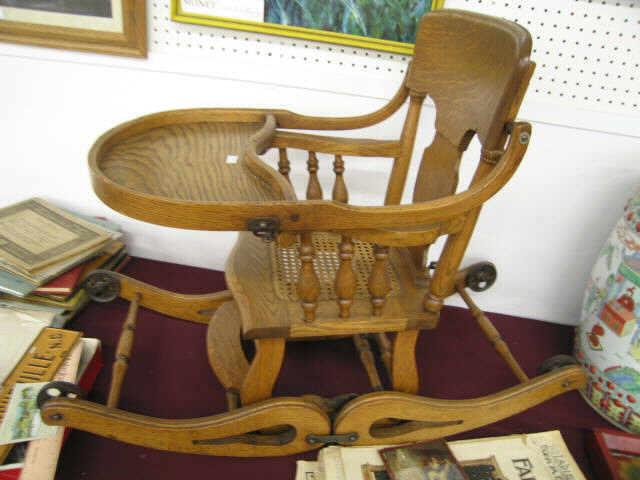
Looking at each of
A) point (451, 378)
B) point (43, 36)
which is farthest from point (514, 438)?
point (43, 36)

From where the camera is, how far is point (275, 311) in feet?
3.22

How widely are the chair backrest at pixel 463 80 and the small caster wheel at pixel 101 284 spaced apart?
0.88m

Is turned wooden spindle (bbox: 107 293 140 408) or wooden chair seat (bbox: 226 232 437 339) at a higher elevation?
wooden chair seat (bbox: 226 232 437 339)

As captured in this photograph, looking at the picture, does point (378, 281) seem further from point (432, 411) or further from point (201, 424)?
point (201, 424)

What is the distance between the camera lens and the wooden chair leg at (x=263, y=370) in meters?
0.98

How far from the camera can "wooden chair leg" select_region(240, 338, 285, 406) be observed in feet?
3.21

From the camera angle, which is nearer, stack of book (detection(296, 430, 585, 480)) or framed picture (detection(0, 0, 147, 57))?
stack of book (detection(296, 430, 585, 480))

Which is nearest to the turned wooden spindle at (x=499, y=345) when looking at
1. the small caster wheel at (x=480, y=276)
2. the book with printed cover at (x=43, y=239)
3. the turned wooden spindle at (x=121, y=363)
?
the small caster wheel at (x=480, y=276)

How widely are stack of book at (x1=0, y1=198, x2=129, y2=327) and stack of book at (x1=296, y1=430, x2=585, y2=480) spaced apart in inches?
32.8

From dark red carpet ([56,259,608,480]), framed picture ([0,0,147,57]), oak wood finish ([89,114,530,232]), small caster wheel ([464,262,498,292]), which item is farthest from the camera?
small caster wheel ([464,262,498,292])

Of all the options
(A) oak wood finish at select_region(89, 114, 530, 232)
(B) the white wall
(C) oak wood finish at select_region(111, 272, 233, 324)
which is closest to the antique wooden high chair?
(A) oak wood finish at select_region(89, 114, 530, 232)

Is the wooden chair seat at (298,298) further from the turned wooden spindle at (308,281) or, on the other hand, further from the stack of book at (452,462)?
the stack of book at (452,462)

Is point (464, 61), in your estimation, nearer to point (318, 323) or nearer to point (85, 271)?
point (318, 323)

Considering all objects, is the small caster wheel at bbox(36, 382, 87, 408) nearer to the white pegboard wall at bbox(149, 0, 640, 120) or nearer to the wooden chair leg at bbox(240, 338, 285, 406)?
the wooden chair leg at bbox(240, 338, 285, 406)
